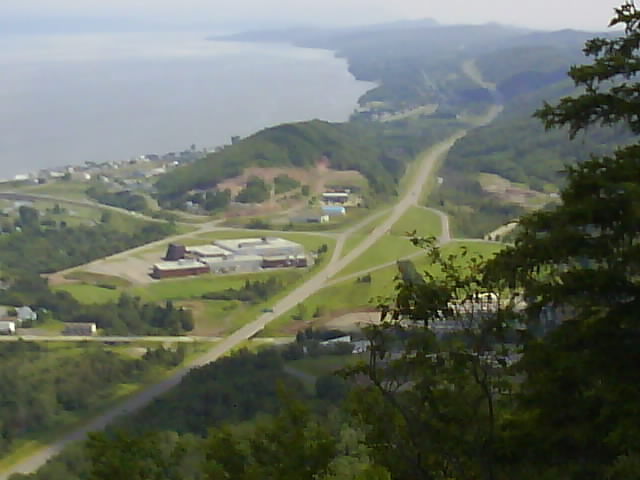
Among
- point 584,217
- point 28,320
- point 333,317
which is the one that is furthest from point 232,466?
point 28,320

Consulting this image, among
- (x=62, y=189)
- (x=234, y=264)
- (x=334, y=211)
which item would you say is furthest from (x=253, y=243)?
(x=62, y=189)

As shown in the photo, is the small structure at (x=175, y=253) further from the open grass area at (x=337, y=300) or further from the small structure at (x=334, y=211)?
the small structure at (x=334, y=211)

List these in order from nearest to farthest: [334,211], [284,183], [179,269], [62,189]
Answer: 1. [179,269]
2. [334,211]
3. [284,183]
4. [62,189]

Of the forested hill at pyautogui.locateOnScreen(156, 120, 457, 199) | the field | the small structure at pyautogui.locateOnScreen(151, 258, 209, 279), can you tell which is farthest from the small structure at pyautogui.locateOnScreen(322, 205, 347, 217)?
the small structure at pyautogui.locateOnScreen(151, 258, 209, 279)

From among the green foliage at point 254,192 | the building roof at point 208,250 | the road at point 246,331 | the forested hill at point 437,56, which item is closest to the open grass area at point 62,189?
the green foliage at point 254,192

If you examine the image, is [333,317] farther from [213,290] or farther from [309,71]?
[309,71]

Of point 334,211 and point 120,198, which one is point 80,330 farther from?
point 120,198
